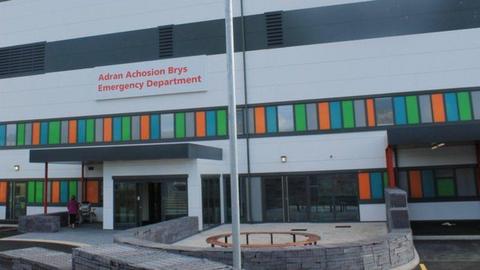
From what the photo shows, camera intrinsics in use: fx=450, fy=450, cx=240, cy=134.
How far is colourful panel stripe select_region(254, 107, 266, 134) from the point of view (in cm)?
2250

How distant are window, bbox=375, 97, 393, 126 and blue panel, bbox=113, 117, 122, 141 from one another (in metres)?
13.3

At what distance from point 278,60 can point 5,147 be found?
1726cm

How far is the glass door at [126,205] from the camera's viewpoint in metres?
20.4

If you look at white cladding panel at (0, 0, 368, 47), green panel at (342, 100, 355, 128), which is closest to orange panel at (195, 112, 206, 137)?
white cladding panel at (0, 0, 368, 47)

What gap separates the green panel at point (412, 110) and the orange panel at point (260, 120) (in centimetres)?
682

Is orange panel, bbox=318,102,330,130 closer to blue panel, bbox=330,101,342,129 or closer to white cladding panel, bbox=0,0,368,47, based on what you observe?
blue panel, bbox=330,101,342,129

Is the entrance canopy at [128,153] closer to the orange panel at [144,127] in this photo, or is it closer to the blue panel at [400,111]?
the orange panel at [144,127]

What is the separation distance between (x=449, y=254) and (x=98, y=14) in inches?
848

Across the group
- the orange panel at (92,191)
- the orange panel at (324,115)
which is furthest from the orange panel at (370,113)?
the orange panel at (92,191)

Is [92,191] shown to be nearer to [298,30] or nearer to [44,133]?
[44,133]

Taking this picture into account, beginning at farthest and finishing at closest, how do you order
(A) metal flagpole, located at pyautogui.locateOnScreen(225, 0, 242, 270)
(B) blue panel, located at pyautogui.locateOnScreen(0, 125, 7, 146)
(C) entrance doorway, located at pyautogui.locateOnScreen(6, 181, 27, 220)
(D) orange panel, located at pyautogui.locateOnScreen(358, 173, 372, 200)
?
(B) blue panel, located at pyautogui.locateOnScreen(0, 125, 7, 146) → (C) entrance doorway, located at pyautogui.locateOnScreen(6, 181, 27, 220) → (D) orange panel, located at pyautogui.locateOnScreen(358, 173, 372, 200) → (A) metal flagpole, located at pyautogui.locateOnScreen(225, 0, 242, 270)

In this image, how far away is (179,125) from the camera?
23.4 meters

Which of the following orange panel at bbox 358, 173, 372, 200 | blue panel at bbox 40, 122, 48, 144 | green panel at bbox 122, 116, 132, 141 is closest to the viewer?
orange panel at bbox 358, 173, 372, 200

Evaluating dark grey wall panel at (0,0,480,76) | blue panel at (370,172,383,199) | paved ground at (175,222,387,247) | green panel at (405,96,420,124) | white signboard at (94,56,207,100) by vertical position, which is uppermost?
dark grey wall panel at (0,0,480,76)
